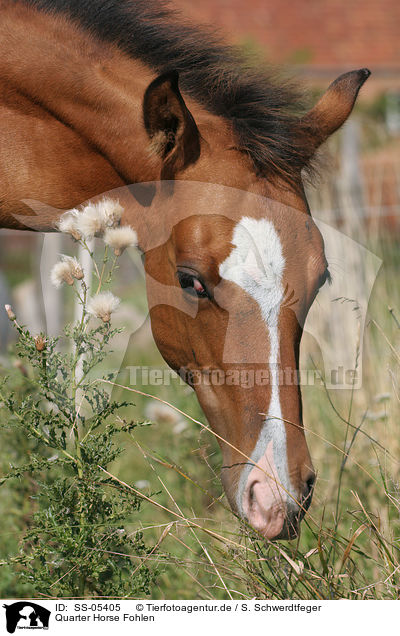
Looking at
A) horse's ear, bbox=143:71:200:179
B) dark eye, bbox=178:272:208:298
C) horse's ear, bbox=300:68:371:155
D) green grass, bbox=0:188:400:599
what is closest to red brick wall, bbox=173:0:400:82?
green grass, bbox=0:188:400:599

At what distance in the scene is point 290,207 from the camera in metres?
2.21

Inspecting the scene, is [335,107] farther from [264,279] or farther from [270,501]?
[270,501]

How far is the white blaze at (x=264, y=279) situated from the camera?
2053mm

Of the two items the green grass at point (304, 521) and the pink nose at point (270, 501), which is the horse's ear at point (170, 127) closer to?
the green grass at point (304, 521)

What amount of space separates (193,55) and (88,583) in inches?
81.3

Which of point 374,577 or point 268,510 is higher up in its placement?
point 268,510

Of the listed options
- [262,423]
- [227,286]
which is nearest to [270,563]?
[262,423]

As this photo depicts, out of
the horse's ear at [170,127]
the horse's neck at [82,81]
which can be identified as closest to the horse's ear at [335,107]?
the horse's ear at [170,127]
